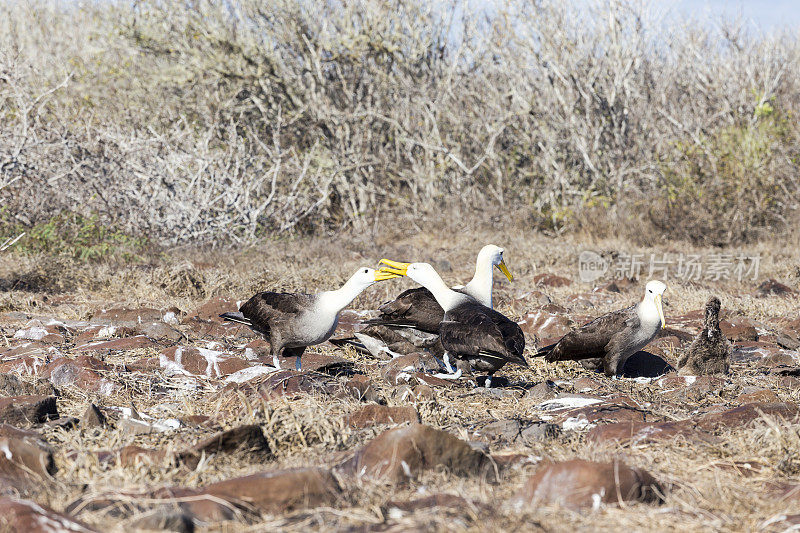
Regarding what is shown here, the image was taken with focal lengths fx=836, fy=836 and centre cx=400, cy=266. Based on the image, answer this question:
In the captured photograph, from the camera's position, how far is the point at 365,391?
466cm

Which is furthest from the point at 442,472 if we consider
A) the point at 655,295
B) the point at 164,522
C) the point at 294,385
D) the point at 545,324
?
the point at 545,324

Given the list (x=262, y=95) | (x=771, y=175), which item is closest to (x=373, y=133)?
(x=262, y=95)

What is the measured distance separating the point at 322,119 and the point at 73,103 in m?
5.16

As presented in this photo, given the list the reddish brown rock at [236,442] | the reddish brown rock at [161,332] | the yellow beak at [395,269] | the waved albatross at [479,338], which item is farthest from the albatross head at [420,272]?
the reddish brown rock at [236,442]

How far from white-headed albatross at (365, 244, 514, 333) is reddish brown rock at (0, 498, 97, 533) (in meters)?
3.79

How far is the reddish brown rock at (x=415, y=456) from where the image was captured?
3.11 metres

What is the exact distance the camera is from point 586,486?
285cm

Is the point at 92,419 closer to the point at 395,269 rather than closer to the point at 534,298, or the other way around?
the point at 395,269

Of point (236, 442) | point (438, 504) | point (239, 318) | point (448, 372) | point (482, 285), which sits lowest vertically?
point (448, 372)

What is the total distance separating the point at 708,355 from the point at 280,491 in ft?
12.4

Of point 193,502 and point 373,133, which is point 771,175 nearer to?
point 373,133

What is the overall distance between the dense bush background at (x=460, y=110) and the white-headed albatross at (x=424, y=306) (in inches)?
318

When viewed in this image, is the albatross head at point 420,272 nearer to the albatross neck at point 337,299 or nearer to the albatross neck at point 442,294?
the albatross neck at point 442,294

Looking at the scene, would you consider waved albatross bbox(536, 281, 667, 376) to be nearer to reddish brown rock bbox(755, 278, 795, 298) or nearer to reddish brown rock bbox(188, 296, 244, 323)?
reddish brown rock bbox(188, 296, 244, 323)
